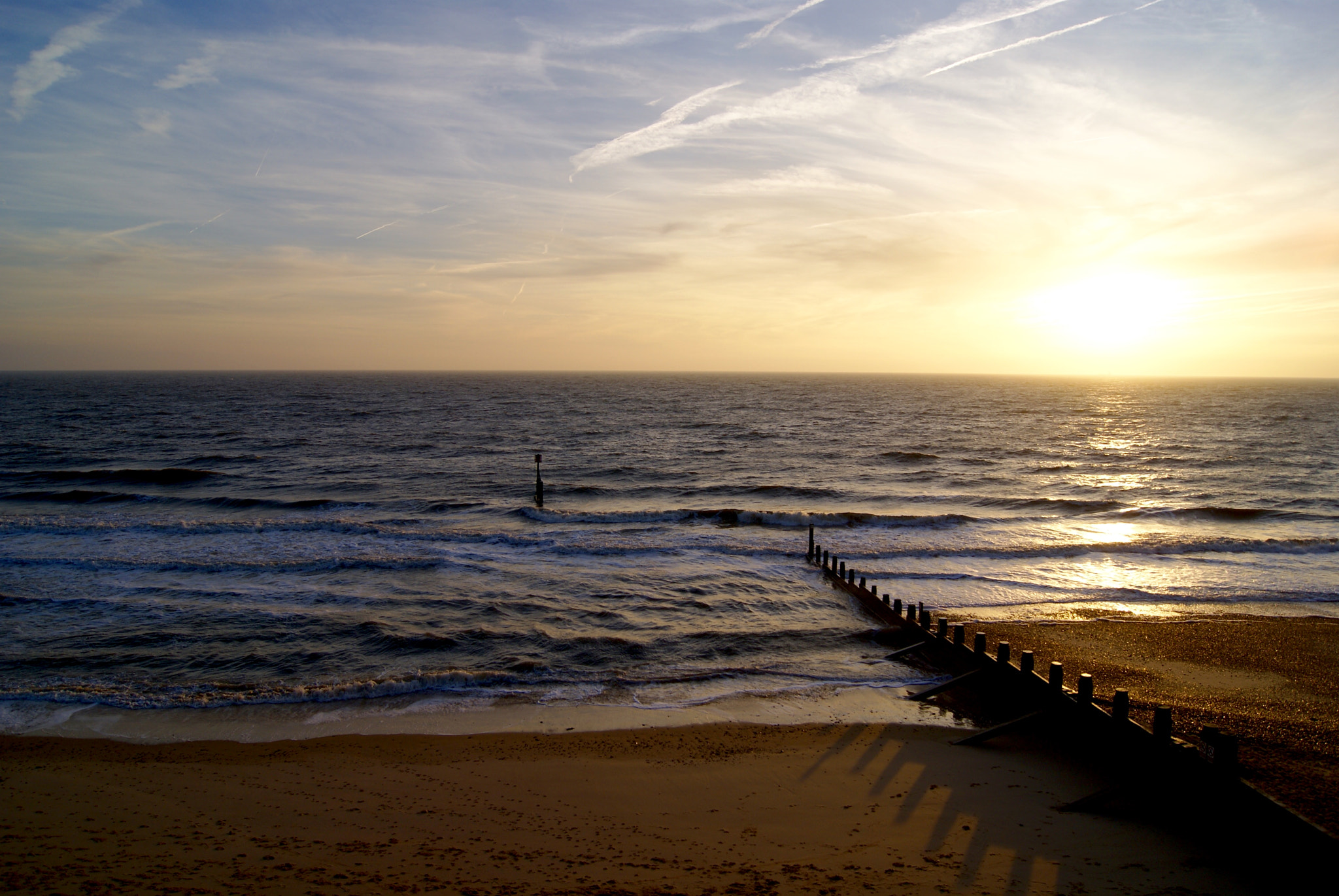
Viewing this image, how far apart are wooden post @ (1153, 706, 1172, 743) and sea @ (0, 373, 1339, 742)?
3789mm

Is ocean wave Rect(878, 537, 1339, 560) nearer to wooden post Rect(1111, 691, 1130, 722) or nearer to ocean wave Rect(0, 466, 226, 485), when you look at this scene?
wooden post Rect(1111, 691, 1130, 722)

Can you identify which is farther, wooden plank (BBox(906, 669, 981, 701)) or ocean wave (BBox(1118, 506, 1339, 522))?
ocean wave (BBox(1118, 506, 1339, 522))

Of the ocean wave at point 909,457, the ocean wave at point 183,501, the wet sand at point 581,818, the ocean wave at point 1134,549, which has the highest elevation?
the ocean wave at point 909,457

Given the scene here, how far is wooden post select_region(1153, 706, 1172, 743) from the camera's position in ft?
26.6

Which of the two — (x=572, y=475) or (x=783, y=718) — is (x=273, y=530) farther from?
(x=783, y=718)

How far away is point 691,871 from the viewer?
23.6 feet

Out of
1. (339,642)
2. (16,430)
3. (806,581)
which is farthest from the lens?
(16,430)

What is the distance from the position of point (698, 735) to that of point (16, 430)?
7022 cm

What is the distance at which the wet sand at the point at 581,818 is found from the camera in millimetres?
7051

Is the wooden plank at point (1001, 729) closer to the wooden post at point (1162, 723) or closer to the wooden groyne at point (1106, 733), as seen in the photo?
the wooden groyne at point (1106, 733)

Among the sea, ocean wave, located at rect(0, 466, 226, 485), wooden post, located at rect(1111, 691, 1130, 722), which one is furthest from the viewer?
ocean wave, located at rect(0, 466, 226, 485)

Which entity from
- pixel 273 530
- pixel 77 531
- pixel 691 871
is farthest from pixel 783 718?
pixel 77 531

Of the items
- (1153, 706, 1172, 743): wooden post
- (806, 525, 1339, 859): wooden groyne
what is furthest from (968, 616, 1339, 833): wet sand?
(1153, 706, 1172, 743): wooden post

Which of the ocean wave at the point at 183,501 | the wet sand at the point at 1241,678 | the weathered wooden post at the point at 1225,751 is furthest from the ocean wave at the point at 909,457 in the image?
the weathered wooden post at the point at 1225,751
